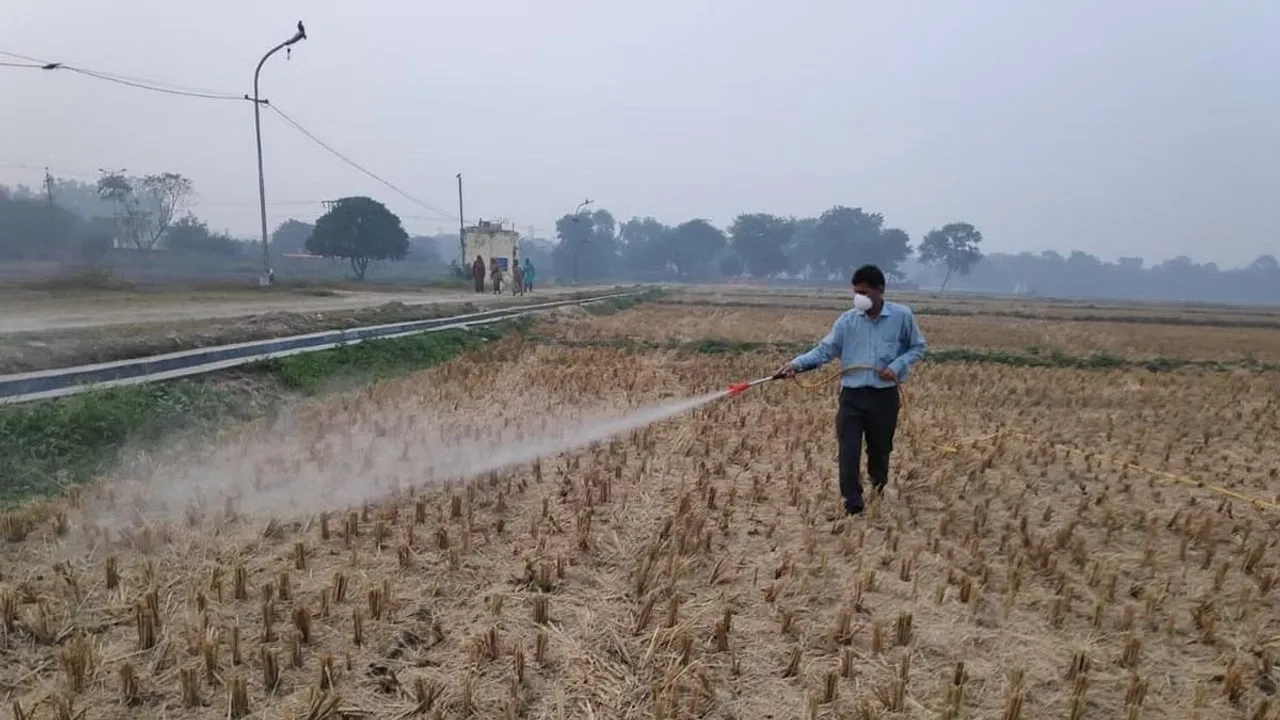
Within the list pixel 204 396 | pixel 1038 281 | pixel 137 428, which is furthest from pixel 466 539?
pixel 1038 281

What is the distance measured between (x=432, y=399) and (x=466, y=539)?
4353mm

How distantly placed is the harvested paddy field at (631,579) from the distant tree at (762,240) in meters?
106

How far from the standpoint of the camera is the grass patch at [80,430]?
5.65m

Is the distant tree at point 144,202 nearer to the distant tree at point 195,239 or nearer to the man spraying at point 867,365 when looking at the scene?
the distant tree at point 195,239

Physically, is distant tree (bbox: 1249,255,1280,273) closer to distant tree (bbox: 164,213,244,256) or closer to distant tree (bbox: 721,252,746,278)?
distant tree (bbox: 721,252,746,278)

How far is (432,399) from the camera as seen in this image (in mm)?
8734

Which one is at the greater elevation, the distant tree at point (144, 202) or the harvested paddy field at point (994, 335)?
the distant tree at point (144, 202)

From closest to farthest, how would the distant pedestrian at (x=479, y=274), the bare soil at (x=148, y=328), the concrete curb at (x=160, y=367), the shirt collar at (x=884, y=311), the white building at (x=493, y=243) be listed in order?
the shirt collar at (x=884, y=311), the concrete curb at (x=160, y=367), the bare soil at (x=148, y=328), the distant pedestrian at (x=479, y=274), the white building at (x=493, y=243)

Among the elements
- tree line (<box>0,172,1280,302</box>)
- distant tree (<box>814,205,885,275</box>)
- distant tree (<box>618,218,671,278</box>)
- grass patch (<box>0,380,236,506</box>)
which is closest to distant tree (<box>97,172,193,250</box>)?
tree line (<box>0,172,1280,302</box>)

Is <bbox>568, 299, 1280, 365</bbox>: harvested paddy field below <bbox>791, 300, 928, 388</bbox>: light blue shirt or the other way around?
below

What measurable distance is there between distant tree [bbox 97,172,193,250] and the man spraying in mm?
54326

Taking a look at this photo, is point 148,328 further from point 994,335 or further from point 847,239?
point 847,239

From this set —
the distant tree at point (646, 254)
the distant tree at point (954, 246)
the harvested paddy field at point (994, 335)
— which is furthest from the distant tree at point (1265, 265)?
the harvested paddy field at point (994, 335)

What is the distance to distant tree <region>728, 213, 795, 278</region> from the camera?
11206 centimetres
